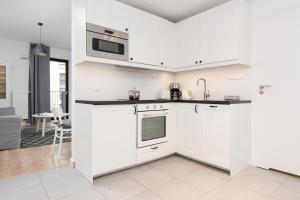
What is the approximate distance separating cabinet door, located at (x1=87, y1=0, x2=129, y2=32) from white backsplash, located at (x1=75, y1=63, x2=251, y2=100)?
61 cm

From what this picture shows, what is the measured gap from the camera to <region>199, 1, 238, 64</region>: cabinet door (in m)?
2.38

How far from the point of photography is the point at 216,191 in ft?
6.13

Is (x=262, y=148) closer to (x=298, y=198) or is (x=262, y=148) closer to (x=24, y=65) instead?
(x=298, y=198)

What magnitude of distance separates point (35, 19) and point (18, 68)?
8.05 ft

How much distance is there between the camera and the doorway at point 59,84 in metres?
6.52

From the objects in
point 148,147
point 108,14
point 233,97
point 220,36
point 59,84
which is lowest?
point 148,147

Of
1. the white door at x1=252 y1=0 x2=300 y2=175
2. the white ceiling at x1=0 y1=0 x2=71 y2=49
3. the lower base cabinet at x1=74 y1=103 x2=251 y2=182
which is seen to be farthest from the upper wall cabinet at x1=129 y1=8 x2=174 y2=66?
the white ceiling at x1=0 y1=0 x2=71 y2=49

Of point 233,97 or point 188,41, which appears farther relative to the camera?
point 188,41

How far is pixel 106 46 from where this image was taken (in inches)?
94.3

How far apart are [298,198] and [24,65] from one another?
7143 millimetres

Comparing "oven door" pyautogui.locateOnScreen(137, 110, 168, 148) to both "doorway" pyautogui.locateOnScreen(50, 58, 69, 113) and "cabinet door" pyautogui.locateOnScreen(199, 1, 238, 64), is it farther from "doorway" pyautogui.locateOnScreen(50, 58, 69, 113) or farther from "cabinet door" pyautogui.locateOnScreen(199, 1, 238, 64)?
"doorway" pyautogui.locateOnScreen(50, 58, 69, 113)

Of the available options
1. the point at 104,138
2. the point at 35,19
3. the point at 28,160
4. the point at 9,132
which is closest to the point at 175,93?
the point at 104,138

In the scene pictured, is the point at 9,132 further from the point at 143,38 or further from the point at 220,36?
the point at 220,36

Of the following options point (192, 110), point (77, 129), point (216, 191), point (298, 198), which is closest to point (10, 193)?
point (77, 129)
